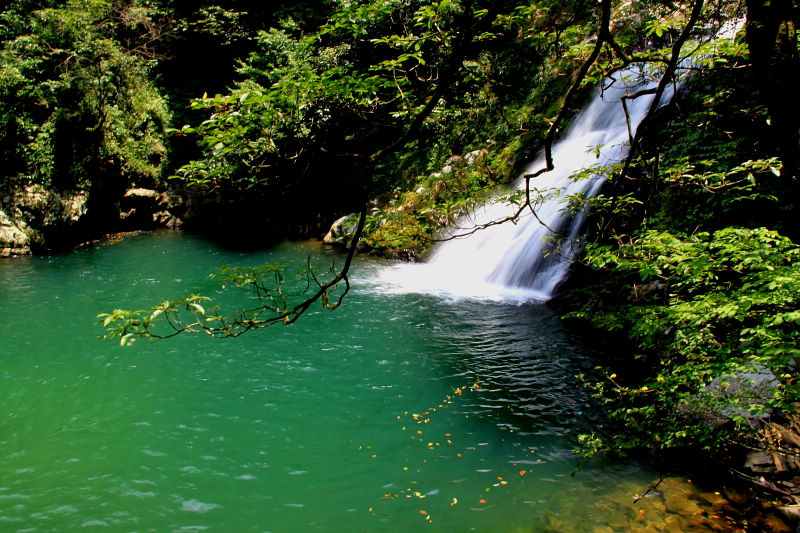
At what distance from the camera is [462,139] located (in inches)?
575

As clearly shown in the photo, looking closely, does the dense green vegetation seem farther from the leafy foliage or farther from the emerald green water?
the emerald green water

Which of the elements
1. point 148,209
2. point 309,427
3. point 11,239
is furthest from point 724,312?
point 148,209

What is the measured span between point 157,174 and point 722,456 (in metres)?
19.5

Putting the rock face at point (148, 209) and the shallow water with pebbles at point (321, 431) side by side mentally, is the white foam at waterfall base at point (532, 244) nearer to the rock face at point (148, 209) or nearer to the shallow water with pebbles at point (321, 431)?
the shallow water with pebbles at point (321, 431)

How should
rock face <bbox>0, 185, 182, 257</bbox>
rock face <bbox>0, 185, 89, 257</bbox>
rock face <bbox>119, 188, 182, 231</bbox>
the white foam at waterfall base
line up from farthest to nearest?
rock face <bbox>119, 188, 182, 231</bbox>, rock face <bbox>0, 185, 182, 257</bbox>, rock face <bbox>0, 185, 89, 257</bbox>, the white foam at waterfall base

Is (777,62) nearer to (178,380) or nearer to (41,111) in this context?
(178,380)

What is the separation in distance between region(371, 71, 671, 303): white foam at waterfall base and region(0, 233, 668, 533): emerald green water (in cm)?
120

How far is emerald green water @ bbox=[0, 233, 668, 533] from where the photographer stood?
4188 millimetres

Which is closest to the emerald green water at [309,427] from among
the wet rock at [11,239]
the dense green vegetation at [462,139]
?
the dense green vegetation at [462,139]

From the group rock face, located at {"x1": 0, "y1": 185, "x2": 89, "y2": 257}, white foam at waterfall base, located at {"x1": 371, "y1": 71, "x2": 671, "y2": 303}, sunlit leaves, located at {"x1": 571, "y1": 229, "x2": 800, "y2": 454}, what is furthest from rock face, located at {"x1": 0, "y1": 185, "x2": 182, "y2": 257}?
sunlit leaves, located at {"x1": 571, "y1": 229, "x2": 800, "y2": 454}

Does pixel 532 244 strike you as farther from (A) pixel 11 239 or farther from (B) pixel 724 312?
(A) pixel 11 239

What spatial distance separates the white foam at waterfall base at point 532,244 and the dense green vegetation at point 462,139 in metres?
0.92

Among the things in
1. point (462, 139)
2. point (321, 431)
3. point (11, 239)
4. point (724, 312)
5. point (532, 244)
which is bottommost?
point (321, 431)

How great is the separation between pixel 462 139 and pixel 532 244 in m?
5.45
